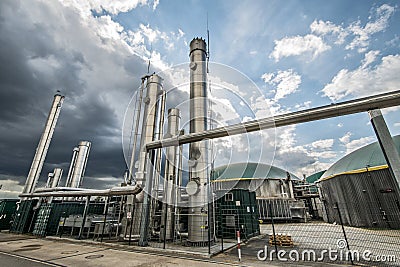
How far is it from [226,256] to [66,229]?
15.9m

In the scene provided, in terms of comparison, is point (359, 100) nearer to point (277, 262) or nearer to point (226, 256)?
point (277, 262)

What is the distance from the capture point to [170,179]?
592 inches

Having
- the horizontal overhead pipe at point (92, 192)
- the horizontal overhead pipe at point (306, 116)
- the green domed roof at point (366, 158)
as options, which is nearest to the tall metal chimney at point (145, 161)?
the horizontal overhead pipe at point (92, 192)

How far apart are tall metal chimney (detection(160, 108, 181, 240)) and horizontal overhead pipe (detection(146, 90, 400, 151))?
408cm

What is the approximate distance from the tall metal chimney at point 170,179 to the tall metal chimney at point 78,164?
67.8ft

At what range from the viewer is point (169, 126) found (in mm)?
17078

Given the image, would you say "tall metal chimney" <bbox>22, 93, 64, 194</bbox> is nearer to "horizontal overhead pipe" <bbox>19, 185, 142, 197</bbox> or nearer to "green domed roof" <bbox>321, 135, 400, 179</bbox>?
"horizontal overhead pipe" <bbox>19, 185, 142, 197</bbox>

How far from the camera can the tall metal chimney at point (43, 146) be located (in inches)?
798

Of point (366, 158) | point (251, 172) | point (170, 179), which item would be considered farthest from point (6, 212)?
point (366, 158)

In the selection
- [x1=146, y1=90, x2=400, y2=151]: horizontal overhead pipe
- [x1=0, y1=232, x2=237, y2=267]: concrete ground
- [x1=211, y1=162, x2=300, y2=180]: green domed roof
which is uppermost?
[x1=211, y1=162, x2=300, y2=180]: green domed roof

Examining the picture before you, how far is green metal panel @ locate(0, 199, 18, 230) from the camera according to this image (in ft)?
61.9

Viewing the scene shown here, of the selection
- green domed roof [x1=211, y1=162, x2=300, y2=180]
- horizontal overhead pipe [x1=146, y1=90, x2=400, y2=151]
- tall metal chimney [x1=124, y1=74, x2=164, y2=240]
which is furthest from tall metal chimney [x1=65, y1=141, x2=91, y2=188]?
horizontal overhead pipe [x1=146, y1=90, x2=400, y2=151]

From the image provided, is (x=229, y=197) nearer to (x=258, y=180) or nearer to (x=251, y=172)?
(x=258, y=180)

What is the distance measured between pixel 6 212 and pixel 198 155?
72.5ft
